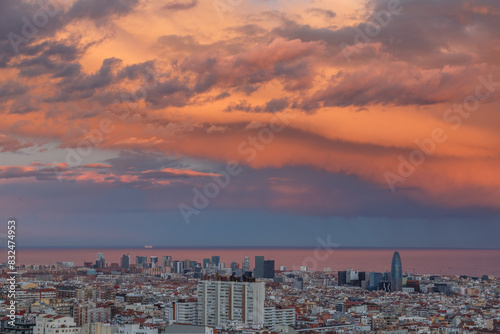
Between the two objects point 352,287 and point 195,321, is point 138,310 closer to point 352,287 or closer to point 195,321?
point 195,321

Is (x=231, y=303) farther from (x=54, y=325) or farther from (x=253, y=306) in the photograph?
(x=54, y=325)

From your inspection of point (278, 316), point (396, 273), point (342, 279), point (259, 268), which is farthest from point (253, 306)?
point (259, 268)

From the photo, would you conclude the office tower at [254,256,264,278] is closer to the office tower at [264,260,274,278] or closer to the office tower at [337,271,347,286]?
the office tower at [264,260,274,278]

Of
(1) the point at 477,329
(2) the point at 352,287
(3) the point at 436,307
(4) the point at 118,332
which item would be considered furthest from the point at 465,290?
(4) the point at 118,332

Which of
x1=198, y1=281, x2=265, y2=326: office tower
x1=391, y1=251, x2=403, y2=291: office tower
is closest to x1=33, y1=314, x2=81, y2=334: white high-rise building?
x1=198, y1=281, x2=265, y2=326: office tower

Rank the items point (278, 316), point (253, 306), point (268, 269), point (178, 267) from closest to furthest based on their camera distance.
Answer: point (253, 306)
point (278, 316)
point (268, 269)
point (178, 267)

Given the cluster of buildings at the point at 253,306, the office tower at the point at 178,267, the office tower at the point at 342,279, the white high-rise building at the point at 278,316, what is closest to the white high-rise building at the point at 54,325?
the cluster of buildings at the point at 253,306
